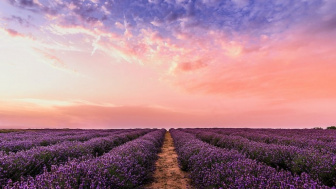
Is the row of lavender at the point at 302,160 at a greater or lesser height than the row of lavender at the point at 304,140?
lesser

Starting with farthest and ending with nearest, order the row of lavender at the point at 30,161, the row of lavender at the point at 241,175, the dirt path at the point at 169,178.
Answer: the dirt path at the point at 169,178 → the row of lavender at the point at 30,161 → the row of lavender at the point at 241,175

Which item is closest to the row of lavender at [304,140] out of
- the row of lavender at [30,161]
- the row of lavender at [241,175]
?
the row of lavender at [241,175]

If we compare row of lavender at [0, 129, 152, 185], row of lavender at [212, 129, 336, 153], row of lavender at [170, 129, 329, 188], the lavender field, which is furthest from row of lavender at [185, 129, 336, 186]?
row of lavender at [0, 129, 152, 185]

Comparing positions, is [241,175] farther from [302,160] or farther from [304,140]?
[304,140]

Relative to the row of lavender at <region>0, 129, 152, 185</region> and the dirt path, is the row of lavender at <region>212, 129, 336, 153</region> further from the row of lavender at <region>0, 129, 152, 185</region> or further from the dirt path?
the row of lavender at <region>0, 129, 152, 185</region>

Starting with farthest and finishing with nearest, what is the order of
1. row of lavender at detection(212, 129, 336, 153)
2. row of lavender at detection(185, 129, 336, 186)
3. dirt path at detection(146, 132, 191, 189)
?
row of lavender at detection(212, 129, 336, 153) < dirt path at detection(146, 132, 191, 189) < row of lavender at detection(185, 129, 336, 186)

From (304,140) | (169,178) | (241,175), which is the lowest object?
(169,178)

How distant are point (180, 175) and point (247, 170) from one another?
3461 mm

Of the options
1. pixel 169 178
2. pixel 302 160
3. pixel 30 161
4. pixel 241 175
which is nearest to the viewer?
pixel 241 175

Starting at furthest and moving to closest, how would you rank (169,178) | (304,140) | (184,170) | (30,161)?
(304,140)
(184,170)
(169,178)
(30,161)

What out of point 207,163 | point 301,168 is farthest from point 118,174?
point 301,168

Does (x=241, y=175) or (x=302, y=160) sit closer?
(x=241, y=175)

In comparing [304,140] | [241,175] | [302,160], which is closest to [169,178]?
[241,175]

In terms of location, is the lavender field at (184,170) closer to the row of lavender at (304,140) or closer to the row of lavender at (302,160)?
the row of lavender at (302,160)
